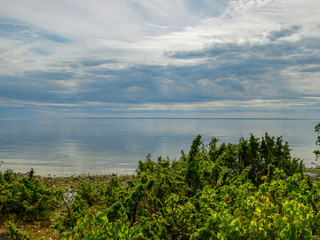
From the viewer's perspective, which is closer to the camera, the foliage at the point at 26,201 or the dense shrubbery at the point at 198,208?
the dense shrubbery at the point at 198,208

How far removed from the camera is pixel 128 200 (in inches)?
261

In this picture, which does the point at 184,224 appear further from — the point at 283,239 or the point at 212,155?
the point at 212,155

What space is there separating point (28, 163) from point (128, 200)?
1403 inches

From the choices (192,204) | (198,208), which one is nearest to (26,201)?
(198,208)

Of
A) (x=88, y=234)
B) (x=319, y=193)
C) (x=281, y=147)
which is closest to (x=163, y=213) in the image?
(x=88, y=234)

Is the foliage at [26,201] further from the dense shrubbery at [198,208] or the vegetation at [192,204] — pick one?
the dense shrubbery at [198,208]

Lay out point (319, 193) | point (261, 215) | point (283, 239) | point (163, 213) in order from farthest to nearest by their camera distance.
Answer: point (163, 213), point (319, 193), point (261, 215), point (283, 239)

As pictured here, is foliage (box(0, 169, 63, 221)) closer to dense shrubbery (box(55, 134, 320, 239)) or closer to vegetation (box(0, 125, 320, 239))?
vegetation (box(0, 125, 320, 239))

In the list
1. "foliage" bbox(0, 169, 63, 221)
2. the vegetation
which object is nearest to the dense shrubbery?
the vegetation

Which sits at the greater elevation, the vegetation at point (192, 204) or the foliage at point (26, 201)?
the vegetation at point (192, 204)

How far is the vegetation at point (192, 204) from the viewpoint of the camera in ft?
14.4

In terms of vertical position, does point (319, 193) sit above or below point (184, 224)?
above

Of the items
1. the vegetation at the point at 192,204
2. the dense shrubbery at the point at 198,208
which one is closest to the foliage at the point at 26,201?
the vegetation at the point at 192,204

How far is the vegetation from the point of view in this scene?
173 inches
